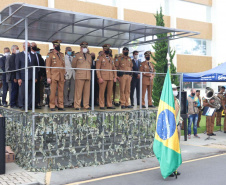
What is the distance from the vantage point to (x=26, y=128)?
8430mm

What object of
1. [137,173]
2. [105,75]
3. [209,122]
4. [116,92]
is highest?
[105,75]

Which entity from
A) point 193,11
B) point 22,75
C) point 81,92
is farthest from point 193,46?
point 22,75

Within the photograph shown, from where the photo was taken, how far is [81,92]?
31.6ft

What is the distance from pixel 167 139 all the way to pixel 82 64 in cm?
381

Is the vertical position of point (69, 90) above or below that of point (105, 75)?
below

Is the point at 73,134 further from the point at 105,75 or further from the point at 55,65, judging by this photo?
the point at 105,75

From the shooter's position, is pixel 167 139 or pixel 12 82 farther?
pixel 12 82

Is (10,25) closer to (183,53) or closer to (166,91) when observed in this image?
(166,91)

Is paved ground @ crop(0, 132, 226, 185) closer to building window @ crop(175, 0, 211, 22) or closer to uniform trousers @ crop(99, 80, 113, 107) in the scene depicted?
uniform trousers @ crop(99, 80, 113, 107)

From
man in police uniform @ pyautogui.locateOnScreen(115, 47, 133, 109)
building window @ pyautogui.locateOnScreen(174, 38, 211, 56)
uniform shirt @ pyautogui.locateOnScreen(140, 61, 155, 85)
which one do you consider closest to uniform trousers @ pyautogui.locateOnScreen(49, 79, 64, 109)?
man in police uniform @ pyautogui.locateOnScreen(115, 47, 133, 109)

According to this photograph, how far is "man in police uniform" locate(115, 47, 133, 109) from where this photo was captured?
10.6 metres

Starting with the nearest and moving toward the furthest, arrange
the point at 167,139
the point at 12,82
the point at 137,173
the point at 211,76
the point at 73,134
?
the point at 167,139 < the point at 137,173 < the point at 73,134 < the point at 12,82 < the point at 211,76

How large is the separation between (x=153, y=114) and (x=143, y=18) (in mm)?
19285

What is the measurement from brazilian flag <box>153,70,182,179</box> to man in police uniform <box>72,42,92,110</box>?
2.73 m
